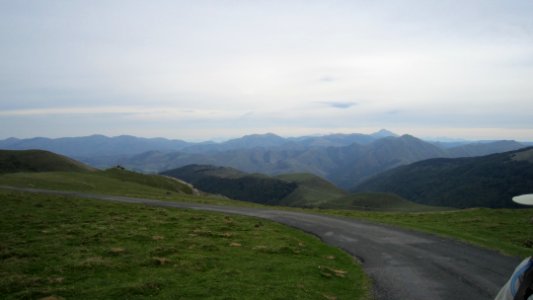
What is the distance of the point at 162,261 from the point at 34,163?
160m

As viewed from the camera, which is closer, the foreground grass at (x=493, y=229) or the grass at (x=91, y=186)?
the foreground grass at (x=493, y=229)

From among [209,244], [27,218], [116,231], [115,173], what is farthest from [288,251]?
[115,173]

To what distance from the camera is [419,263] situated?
24234 mm

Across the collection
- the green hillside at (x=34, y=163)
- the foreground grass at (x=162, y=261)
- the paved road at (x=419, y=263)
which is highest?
the green hillside at (x=34, y=163)

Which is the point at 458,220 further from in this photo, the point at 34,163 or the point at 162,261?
the point at 34,163

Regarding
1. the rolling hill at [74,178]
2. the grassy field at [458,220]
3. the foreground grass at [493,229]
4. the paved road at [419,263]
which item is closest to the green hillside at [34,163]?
the rolling hill at [74,178]

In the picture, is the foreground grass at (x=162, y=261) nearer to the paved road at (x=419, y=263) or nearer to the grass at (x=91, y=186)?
the paved road at (x=419, y=263)

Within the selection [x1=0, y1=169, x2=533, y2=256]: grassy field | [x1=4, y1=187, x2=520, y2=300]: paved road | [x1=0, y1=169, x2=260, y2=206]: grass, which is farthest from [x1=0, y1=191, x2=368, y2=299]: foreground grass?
[x1=0, y1=169, x2=260, y2=206]: grass

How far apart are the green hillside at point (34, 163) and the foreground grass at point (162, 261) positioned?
414ft

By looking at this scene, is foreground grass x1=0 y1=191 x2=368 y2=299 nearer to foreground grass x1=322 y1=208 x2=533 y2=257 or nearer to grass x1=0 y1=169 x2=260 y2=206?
foreground grass x1=322 y1=208 x2=533 y2=257

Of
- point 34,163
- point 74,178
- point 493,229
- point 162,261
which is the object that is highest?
point 34,163

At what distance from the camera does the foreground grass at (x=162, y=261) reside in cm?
1666

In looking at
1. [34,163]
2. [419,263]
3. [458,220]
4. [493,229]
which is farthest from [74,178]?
[34,163]

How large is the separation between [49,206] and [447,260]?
1527 inches
